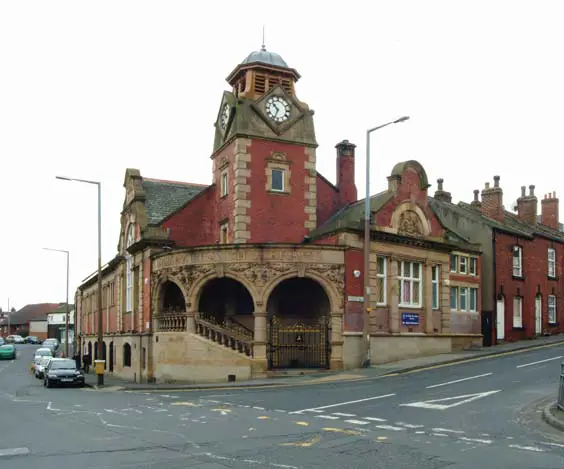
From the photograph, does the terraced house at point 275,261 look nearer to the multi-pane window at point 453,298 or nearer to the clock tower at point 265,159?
the clock tower at point 265,159

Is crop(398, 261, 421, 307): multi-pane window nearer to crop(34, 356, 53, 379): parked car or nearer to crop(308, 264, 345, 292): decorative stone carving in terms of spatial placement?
crop(308, 264, 345, 292): decorative stone carving

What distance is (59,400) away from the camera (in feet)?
77.7

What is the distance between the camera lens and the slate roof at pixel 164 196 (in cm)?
3838

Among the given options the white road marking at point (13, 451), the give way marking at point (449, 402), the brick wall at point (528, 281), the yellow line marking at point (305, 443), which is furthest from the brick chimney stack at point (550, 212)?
the white road marking at point (13, 451)

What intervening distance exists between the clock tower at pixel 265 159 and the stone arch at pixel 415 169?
14.0 feet

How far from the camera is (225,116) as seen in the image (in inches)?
1449

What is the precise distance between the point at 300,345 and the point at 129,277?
14680 millimetres

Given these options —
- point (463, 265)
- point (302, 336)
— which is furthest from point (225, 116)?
point (463, 265)

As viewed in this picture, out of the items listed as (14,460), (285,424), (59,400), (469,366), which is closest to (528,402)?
(285,424)

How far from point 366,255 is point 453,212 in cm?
1617

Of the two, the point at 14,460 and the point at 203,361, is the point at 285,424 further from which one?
the point at 203,361

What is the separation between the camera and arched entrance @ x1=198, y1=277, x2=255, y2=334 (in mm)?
33406

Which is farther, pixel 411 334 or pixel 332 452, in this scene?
pixel 411 334

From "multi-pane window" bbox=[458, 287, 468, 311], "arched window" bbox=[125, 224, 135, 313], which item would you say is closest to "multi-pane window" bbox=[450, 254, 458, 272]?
"multi-pane window" bbox=[458, 287, 468, 311]
